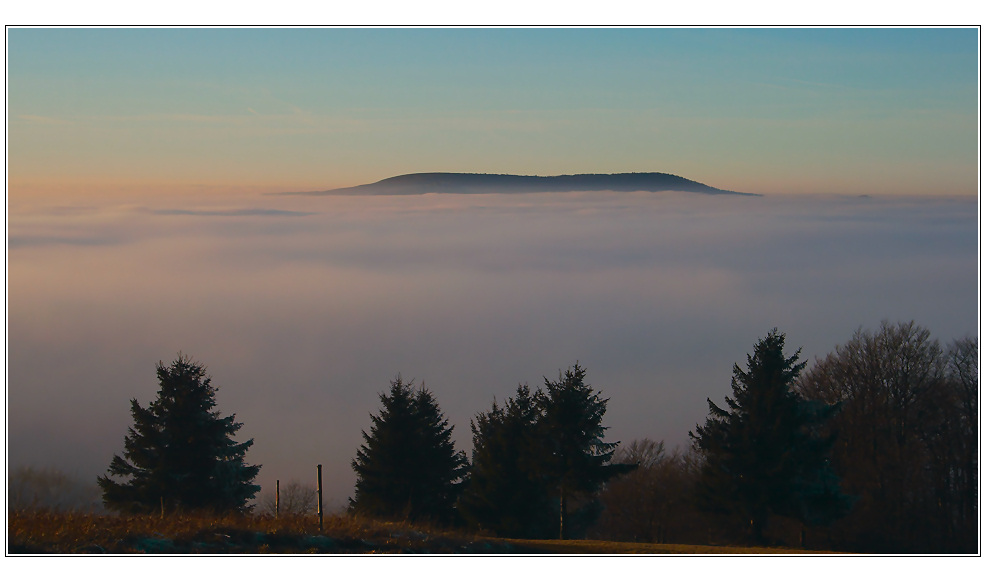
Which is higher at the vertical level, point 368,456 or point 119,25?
point 119,25

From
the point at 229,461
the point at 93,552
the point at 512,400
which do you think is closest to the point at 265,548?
the point at 93,552

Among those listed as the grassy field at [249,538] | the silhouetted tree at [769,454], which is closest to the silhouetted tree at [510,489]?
the silhouetted tree at [769,454]

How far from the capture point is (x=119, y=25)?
1530cm

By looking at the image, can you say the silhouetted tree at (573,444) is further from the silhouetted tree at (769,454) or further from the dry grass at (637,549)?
the dry grass at (637,549)

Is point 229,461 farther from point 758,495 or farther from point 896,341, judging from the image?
point 896,341

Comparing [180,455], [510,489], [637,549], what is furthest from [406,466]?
[637,549]

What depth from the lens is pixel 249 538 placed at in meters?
Answer: 13.3

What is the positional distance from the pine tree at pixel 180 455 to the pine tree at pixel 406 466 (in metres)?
4.17

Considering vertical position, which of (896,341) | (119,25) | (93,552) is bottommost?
(93,552)

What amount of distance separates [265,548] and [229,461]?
13.9 meters

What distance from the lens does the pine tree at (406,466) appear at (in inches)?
1153

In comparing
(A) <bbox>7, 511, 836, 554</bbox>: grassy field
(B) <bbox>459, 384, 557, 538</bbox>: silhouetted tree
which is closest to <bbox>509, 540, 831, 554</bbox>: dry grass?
(A) <bbox>7, 511, 836, 554</bbox>: grassy field

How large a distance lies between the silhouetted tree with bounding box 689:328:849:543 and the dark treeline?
0.12 ft

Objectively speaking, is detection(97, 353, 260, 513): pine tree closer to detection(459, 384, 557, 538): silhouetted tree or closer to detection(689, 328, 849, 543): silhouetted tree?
detection(459, 384, 557, 538): silhouetted tree
